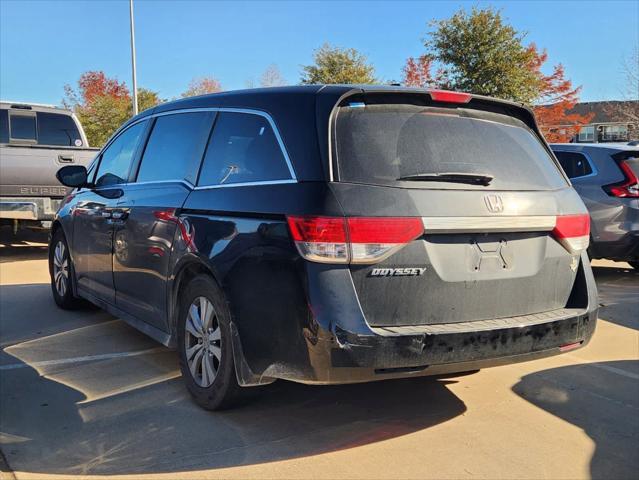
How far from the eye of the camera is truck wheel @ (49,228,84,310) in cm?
602

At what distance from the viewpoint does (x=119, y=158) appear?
5145 millimetres

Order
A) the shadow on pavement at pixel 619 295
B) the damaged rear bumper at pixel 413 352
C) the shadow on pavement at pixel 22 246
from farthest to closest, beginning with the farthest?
the shadow on pavement at pixel 22 246
the shadow on pavement at pixel 619 295
the damaged rear bumper at pixel 413 352

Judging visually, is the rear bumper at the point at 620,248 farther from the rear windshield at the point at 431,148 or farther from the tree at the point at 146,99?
the tree at the point at 146,99

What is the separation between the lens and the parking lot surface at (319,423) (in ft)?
9.89

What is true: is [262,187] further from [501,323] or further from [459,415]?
A: [459,415]

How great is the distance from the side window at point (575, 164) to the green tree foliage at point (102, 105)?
2114 centimetres

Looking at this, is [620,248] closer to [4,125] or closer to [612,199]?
[612,199]

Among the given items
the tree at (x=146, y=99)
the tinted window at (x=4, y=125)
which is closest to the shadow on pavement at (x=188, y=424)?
the tinted window at (x=4, y=125)

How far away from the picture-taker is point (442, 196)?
298 centimetres

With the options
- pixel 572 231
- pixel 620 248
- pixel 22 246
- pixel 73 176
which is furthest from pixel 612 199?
pixel 22 246

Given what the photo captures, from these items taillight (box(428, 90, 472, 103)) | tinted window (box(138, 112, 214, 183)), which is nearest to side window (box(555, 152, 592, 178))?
taillight (box(428, 90, 472, 103))

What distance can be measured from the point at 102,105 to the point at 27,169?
59.0ft

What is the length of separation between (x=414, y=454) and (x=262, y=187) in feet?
5.22

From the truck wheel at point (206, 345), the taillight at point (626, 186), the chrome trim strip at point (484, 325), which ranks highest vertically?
the taillight at point (626, 186)
